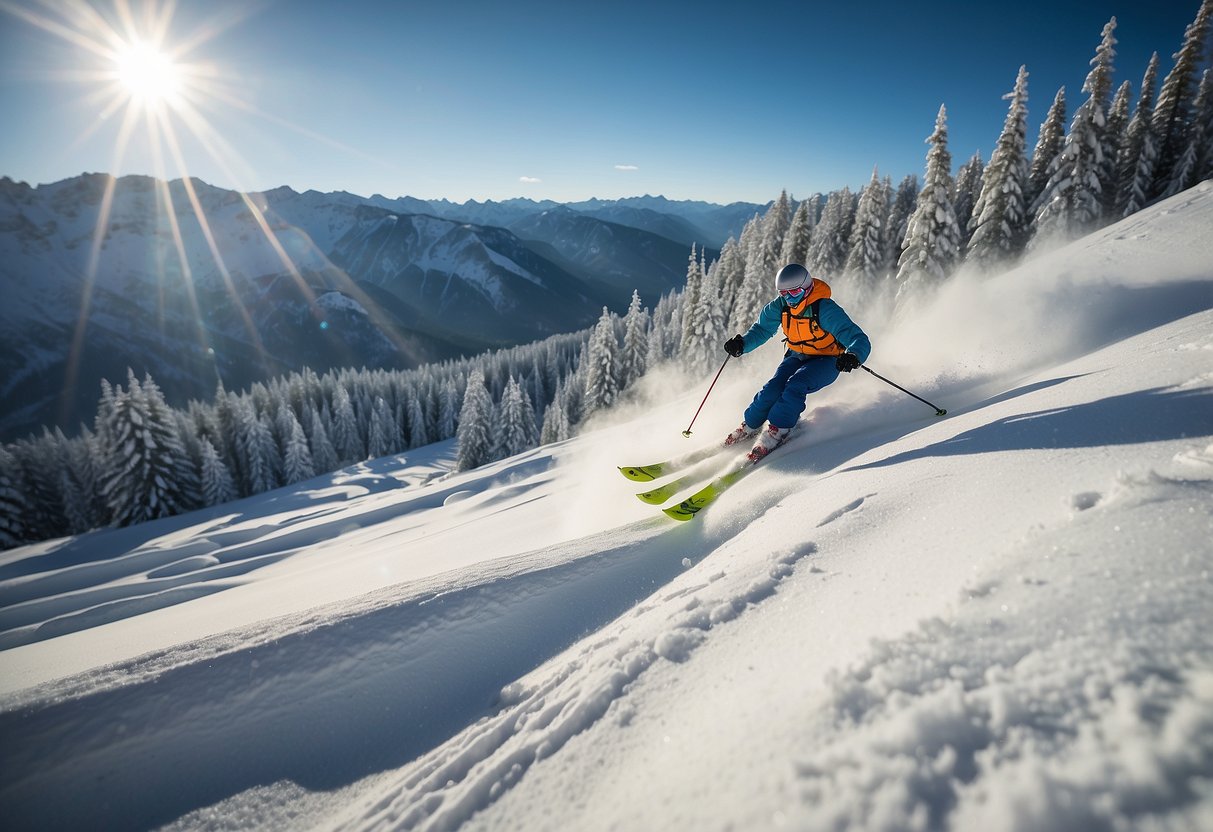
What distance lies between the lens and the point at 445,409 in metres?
70.6

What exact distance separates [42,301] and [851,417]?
295990 millimetres

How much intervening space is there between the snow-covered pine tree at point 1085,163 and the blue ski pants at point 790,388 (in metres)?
25.3

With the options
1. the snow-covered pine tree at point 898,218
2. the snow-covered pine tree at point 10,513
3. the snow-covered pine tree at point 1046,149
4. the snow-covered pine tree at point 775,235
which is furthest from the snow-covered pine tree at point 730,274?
the snow-covered pine tree at point 10,513

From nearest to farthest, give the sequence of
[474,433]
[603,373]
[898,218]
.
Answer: [603,373]
[898,218]
[474,433]

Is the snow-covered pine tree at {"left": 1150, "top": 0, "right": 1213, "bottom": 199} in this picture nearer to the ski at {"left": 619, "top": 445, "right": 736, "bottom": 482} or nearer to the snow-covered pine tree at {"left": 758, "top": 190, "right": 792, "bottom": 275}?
the snow-covered pine tree at {"left": 758, "top": 190, "right": 792, "bottom": 275}

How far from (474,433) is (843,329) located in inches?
1581

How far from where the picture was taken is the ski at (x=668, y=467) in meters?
7.25

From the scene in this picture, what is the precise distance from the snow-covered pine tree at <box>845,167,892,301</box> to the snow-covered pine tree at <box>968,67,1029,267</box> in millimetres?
6169

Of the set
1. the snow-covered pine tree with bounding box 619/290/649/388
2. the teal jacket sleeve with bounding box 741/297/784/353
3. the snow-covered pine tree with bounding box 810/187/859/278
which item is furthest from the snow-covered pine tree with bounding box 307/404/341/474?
the teal jacket sleeve with bounding box 741/297/784/353

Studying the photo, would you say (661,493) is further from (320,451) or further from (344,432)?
(344,432)

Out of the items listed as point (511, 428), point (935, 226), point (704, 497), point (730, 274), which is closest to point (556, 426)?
point (511, 428)

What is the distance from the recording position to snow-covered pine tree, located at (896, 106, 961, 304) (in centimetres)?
2264

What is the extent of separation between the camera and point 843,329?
617 centimetres

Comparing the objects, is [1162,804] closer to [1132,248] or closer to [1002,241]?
[1132,248]
